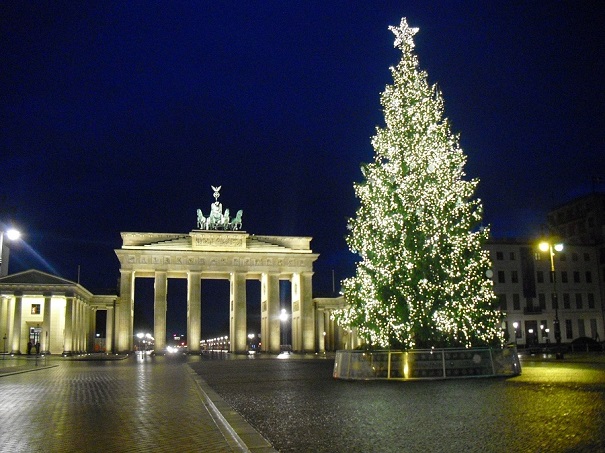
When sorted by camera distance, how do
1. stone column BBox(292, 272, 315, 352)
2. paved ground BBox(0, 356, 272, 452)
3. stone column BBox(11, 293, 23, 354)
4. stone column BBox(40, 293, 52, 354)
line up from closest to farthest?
paved ground BBox(0, 356, 272, 452)
stone column BBox(11, 293, 23, 354)
stone column BBox(40, 293, 52, 354)
stone column BBox(292, 272, 315, 352)

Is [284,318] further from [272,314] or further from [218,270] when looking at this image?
[218,270]

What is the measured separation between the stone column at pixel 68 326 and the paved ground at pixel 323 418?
60258mm

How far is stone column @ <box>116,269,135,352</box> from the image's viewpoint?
8569cm

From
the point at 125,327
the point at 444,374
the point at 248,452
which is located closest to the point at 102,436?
the point at 248,452

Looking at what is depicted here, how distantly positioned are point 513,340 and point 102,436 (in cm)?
8030

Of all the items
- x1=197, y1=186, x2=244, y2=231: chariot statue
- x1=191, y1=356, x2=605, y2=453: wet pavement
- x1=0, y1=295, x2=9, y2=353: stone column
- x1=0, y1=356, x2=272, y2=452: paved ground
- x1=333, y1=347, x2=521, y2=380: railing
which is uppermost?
x1=197, y1=186, x2=244, y2=231: chariot statue

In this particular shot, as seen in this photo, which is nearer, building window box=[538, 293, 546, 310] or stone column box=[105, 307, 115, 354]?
building window box=[538, 293, 546, 310]

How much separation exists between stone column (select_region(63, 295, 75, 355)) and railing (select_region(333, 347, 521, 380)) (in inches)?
2476

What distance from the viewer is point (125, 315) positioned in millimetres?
86188

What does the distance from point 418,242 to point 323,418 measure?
13699 millimetres

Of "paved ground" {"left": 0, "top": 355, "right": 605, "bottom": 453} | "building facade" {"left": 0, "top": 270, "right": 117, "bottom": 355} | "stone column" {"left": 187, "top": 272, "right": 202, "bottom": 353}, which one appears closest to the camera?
"paved ground" {"left": 0, "top": 355, "right": 605, "bottom": 453}

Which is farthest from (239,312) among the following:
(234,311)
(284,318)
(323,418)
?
(323,418)

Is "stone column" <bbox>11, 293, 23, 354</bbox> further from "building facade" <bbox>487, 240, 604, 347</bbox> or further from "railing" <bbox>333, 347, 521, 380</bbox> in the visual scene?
"railing" <bbox>333, 347, 521, 380</bbox>

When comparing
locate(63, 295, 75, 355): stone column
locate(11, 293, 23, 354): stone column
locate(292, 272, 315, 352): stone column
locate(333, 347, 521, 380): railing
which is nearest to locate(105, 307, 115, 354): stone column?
locate(63, 295, 75, 355): stone column
